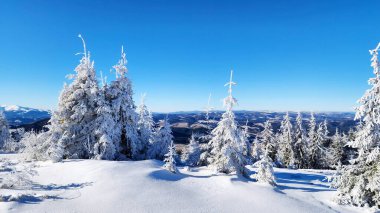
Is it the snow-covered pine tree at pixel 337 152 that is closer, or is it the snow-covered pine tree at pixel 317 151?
the snow-covered pine tree at pixel 317 151

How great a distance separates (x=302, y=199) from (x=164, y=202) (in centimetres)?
613

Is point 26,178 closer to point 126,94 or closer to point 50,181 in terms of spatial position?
point 50,181

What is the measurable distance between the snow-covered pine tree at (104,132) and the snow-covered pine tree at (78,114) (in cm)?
57

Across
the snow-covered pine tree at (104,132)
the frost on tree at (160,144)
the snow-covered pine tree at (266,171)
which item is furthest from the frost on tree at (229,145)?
the frost on tree at (160,144)

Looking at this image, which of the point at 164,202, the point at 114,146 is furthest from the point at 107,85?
the point at 164,202

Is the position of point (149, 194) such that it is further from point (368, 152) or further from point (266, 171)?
point (368, 152)

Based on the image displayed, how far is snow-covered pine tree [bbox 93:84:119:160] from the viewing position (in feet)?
62.0

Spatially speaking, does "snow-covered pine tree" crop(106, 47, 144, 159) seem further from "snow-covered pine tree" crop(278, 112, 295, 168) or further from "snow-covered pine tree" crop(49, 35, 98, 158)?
"snow-covered pine tree" crop(278, 112, 295, 168)

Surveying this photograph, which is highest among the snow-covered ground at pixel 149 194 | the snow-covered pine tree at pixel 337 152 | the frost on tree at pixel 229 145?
the frost on tree at pixel 229 145

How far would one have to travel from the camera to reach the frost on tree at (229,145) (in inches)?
575

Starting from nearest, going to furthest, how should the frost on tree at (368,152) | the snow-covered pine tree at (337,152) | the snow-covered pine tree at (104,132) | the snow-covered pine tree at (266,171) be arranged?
1. the frost on tree at (368,152)
2. the snow-covered pine tree at (266,171)
3. the snow-covered pine tree at (104,132)
4. the snow-covered pine tree at (337,152)

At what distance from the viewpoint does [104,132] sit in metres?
19.2

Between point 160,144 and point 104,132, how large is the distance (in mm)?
6835

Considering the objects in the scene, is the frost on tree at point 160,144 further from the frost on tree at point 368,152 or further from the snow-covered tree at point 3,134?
the snow-covered tree at point 3,134
